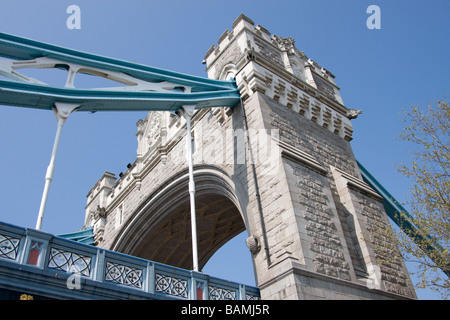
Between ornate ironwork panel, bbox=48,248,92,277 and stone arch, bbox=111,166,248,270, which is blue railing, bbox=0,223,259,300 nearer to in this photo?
ornate ironwork panel, bbox=48,248,92,277

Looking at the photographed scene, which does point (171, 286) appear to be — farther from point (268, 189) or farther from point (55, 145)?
point (268, 189)

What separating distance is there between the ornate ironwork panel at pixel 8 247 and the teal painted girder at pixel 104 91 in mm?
3684

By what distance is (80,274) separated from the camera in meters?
5.95

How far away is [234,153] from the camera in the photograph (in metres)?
11.3

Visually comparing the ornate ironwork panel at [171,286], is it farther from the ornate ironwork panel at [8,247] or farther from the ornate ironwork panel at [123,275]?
the ornate ironwork panel at [8,247]

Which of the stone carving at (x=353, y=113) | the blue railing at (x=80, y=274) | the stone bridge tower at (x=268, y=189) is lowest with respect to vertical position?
the blue railing at (x=80, y=274)

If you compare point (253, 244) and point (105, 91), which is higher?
point (105, 91)

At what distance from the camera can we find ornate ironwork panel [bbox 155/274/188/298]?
22.2ft

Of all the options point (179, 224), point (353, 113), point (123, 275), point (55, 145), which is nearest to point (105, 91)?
point (55, 145)

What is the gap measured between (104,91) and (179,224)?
8.05 m

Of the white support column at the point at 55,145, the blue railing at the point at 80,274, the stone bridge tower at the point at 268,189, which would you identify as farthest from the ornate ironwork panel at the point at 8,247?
the stone bridge tower at the point at 268,189

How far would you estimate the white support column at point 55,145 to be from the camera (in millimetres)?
6677

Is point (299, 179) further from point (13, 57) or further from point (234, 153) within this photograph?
point (13, 57)

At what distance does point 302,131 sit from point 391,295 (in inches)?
206
